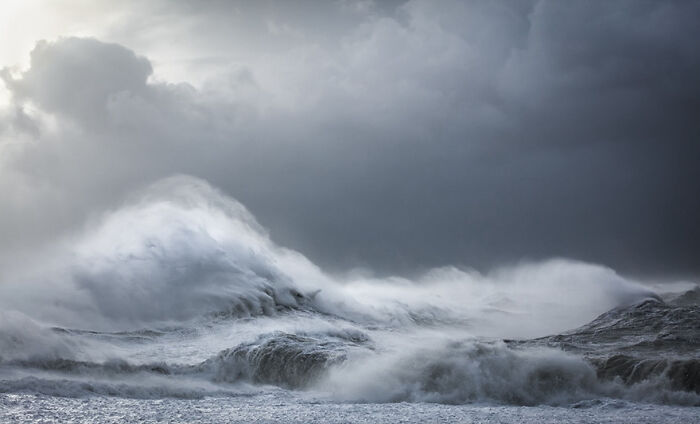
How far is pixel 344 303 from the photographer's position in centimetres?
3053

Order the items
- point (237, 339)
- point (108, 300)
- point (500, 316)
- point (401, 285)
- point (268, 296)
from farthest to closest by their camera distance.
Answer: point (401, 285) → point (500, 316) → point (268, 296) → point (108, 300) → point (237, 339)

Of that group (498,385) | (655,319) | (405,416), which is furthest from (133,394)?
(655,319)

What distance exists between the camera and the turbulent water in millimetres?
10000

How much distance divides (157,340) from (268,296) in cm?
786

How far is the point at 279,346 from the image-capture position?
1539 cm

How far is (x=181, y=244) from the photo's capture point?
2888 centimetres

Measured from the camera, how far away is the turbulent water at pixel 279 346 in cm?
1000

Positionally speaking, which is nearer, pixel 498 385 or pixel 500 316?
pixel 498 385

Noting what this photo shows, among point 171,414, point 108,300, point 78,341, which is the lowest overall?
point 171,414

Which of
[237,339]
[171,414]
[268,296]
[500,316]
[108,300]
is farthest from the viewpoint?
[500,316]

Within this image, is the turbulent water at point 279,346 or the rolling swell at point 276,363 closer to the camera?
the turbulent water at point 279,346

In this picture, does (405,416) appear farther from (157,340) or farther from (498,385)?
(157,340)

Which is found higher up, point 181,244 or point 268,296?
point 181,244

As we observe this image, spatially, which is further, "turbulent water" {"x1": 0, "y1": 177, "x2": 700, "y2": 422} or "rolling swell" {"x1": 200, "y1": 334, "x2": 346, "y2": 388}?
"rolling swell" {"x1": 200, "y1": 334, "x2": 346, "y2": 388}
